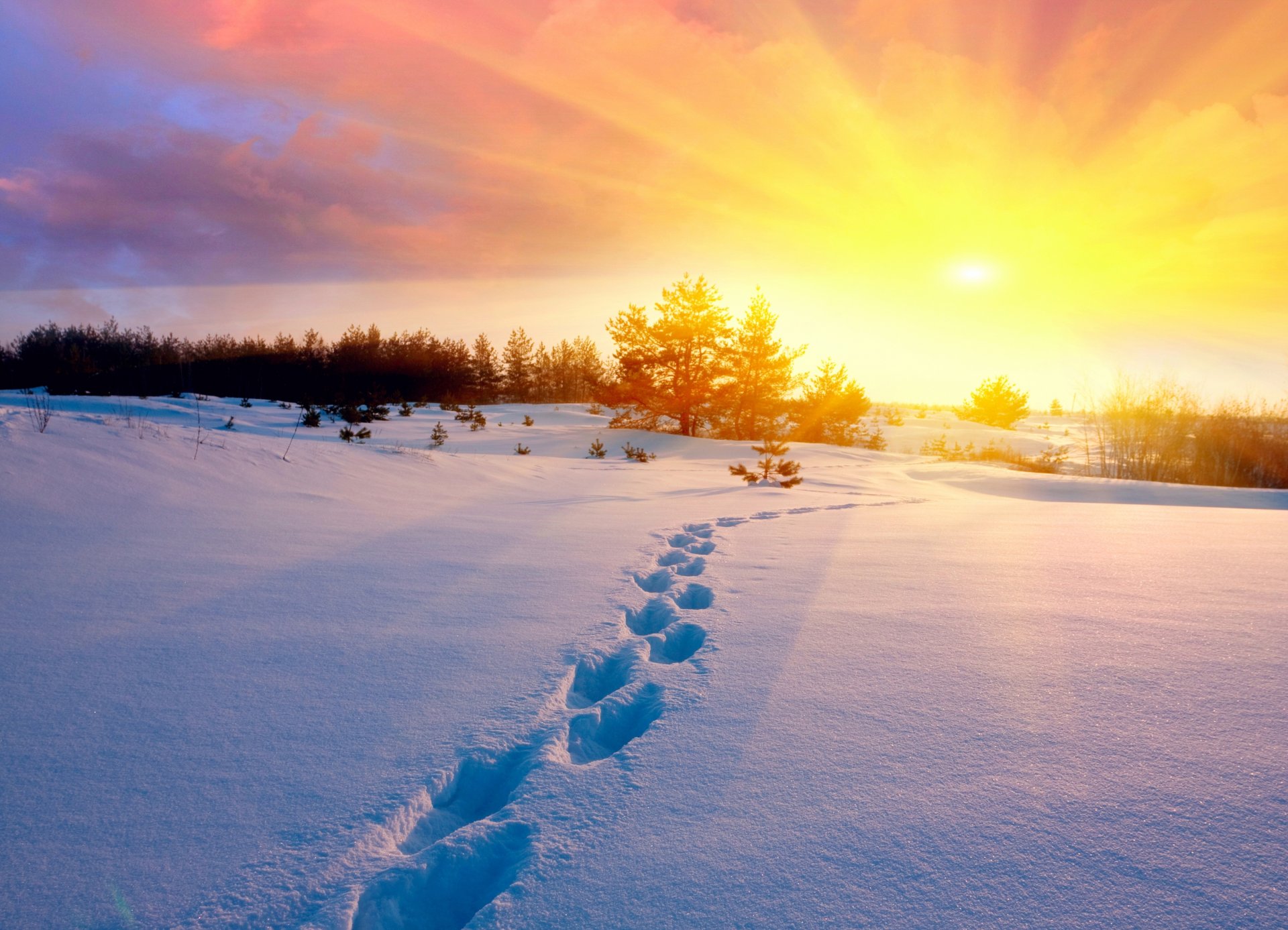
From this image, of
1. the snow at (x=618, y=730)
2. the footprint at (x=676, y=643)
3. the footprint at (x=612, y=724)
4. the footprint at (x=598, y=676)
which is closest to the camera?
the snow at (x=618, y=730)

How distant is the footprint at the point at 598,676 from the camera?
1.66 meters

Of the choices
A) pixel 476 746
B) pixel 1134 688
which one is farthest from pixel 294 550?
pixel 1134 688

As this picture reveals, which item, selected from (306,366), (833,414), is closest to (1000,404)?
(833,414)

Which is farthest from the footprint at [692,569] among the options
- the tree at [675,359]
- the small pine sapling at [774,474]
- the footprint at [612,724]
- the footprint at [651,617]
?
the tree at [675,359]

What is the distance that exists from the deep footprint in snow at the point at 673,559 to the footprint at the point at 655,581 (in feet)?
0.50

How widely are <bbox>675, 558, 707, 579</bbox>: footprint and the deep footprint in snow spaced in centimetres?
5

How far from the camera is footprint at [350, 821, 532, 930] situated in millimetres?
943

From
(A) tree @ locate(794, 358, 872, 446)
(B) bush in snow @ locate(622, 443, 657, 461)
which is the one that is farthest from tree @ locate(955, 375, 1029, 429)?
(B) bush in snow @ locate(622, 443, 657, 461)

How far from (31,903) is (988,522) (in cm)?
466

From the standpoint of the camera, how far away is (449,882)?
1.01 metres

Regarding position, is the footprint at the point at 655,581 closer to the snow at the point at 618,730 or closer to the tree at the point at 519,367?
the snow at the point at 618,730

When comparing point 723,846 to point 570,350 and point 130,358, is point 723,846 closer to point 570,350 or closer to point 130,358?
point 570,350

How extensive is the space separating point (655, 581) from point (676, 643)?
73 cm

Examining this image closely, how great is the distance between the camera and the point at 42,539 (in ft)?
7.86
